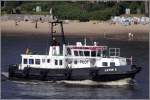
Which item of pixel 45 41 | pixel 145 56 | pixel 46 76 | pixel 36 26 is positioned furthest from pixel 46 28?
pixel 46 76

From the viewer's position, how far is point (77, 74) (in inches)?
2103

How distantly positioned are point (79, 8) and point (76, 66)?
60194 millimetres

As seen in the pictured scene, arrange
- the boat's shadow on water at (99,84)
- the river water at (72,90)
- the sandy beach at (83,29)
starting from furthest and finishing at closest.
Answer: the sandy beach at (83,29) < the boat's shadow on water at (99,84) < the river water at (72,90)

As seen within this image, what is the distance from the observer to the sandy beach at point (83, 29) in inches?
3984

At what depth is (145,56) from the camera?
71.8 meters

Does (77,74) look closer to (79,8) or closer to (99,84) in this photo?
(99,84)

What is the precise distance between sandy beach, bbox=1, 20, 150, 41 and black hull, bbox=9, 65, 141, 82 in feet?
145

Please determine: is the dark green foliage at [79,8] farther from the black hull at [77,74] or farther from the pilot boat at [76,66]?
the black hull at [77,74]

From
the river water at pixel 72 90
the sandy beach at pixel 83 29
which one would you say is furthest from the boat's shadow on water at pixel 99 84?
the sandy beach at pixel 83 29

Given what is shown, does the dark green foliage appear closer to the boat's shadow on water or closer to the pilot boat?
the pilot boat

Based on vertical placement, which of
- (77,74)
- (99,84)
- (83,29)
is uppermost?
(83,29)

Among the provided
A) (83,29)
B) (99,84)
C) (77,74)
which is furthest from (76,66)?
(83,29)

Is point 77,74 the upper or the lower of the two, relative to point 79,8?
lower

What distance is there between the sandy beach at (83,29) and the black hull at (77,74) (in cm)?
4417
